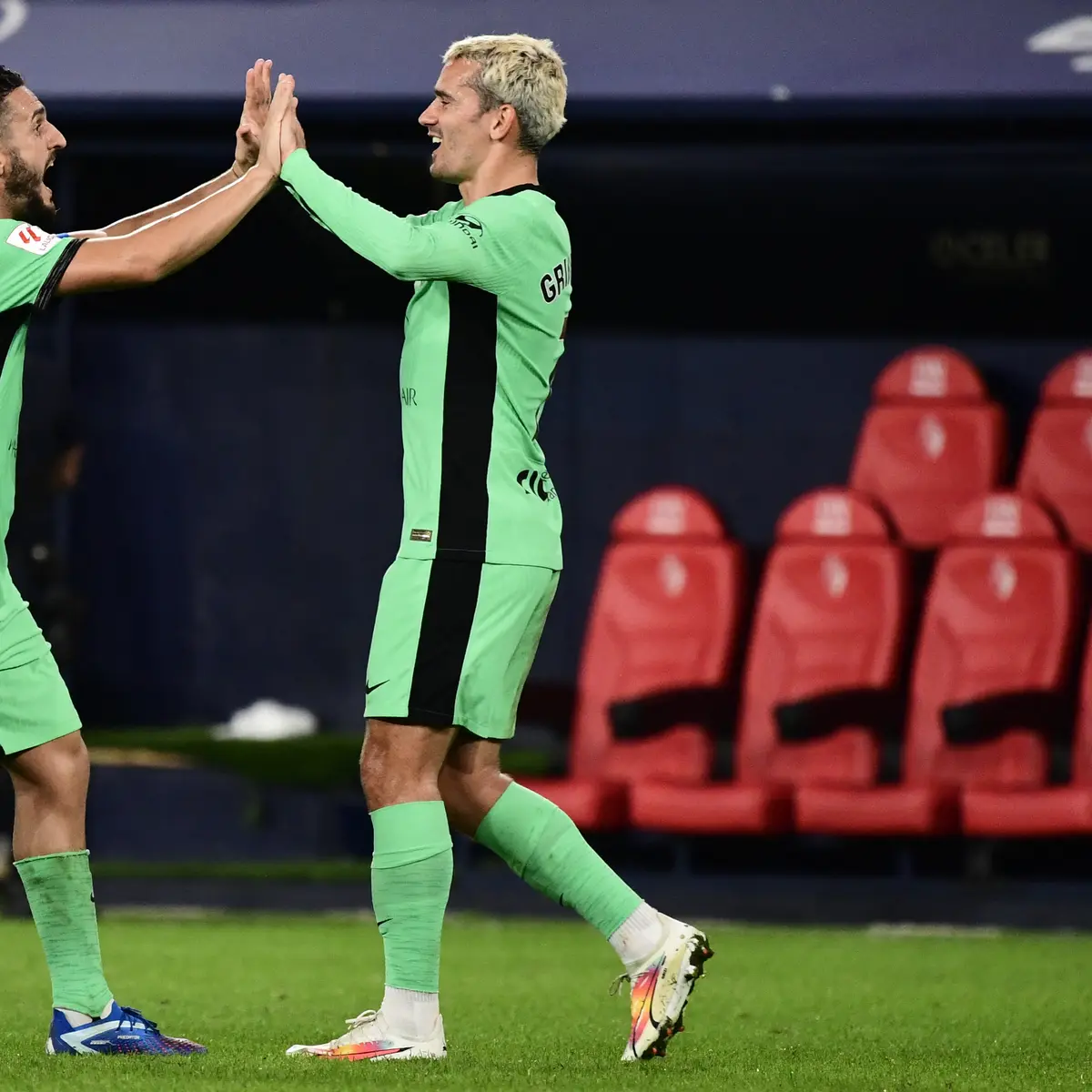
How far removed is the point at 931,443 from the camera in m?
7.11

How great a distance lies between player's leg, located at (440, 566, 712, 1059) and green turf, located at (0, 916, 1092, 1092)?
0.14 meters

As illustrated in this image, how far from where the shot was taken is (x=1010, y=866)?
720cm

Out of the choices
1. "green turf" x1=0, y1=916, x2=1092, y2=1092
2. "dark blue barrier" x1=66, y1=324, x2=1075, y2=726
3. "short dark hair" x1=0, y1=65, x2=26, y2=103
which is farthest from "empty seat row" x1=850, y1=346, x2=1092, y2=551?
"short dark hair" x1=0, y1=65, x2=26, y2=103

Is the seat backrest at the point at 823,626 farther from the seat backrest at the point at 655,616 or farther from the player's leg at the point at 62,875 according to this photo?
the player's leg at the point at 62,875

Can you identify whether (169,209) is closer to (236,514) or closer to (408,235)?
(408,235)

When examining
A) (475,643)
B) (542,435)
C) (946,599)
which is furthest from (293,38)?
(475,643)

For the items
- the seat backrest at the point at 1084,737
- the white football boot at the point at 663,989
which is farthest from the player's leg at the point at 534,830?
the seat backrest at the point at 1084,737

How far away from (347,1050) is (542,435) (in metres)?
4.29

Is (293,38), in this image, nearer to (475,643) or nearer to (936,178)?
(936,178)

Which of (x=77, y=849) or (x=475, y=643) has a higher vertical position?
(x=475, y=643)

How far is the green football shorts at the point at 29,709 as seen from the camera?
3.61 metres

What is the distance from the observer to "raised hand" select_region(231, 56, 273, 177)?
3871 millimetres

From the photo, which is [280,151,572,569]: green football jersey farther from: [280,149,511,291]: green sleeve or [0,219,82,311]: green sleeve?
[0,219,82,311]: green sleeve

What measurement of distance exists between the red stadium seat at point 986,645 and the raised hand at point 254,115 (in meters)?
3.28
